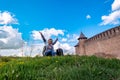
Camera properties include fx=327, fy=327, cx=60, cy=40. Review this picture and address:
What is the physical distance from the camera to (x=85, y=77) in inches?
231

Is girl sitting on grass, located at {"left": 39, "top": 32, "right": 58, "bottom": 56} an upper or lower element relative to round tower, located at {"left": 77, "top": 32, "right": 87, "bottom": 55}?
lower

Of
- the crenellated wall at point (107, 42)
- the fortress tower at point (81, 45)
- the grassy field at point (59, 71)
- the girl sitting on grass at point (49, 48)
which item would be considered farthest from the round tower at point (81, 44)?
the grassy field at point (59, 71)

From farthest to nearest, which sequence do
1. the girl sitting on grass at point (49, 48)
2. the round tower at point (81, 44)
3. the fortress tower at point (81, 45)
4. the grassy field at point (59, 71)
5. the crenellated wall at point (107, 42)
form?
the fortress tower at point (81, 45) → the round tower at point (81, 44) → the crenellated wall at point (107, 42) → the girl sitting on grass at point (49, 48) → the grassy field at point (59, 71)

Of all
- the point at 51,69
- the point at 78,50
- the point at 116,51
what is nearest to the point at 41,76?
the point at 51,69

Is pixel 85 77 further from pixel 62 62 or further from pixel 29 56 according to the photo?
pixel 29 56

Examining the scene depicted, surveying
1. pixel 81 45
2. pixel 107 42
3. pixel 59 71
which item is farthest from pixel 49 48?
pixel 81 45

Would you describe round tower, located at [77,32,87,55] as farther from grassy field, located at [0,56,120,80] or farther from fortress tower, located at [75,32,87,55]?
grassy field, located at [0,56,120,80]

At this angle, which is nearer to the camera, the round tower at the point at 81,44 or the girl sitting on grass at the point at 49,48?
the girl sitting on grass at the point at 49,48

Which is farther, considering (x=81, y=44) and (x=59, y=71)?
(x=81, y=44)

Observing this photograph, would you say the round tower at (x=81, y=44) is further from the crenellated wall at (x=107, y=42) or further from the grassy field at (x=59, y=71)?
the grassy field at (x=59, y=71)

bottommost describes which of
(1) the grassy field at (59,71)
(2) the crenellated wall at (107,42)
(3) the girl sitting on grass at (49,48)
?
(1) the grassy field at (59,71)

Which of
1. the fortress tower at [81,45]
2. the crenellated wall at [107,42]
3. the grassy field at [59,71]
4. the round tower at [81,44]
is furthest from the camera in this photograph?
the fortress tower at [81,45]

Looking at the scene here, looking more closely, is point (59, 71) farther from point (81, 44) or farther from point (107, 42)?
point (81, 44)

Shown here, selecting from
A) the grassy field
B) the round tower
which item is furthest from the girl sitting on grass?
the round tower
